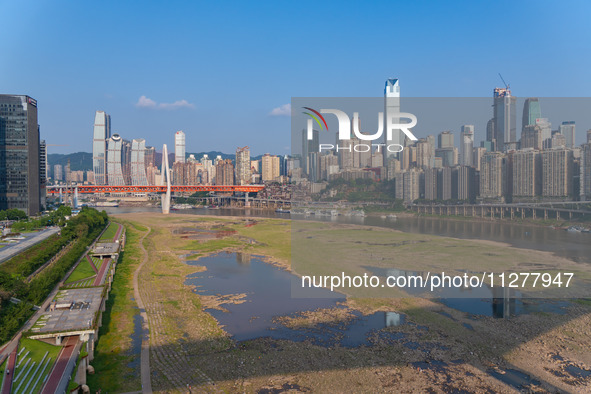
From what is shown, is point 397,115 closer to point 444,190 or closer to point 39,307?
point 444,190

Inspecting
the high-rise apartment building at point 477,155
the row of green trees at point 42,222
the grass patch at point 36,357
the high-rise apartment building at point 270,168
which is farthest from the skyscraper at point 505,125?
the high-rise apartment building at point 270,168

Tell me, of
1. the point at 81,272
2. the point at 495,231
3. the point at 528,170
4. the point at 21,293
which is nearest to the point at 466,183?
the point at 528,170

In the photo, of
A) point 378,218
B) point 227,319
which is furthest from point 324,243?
point 227,319

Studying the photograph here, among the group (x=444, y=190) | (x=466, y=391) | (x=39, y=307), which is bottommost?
(x=466, y=391)

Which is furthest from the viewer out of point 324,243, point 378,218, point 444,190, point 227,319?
point 378,218

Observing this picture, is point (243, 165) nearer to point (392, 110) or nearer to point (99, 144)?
point (99, 144)
